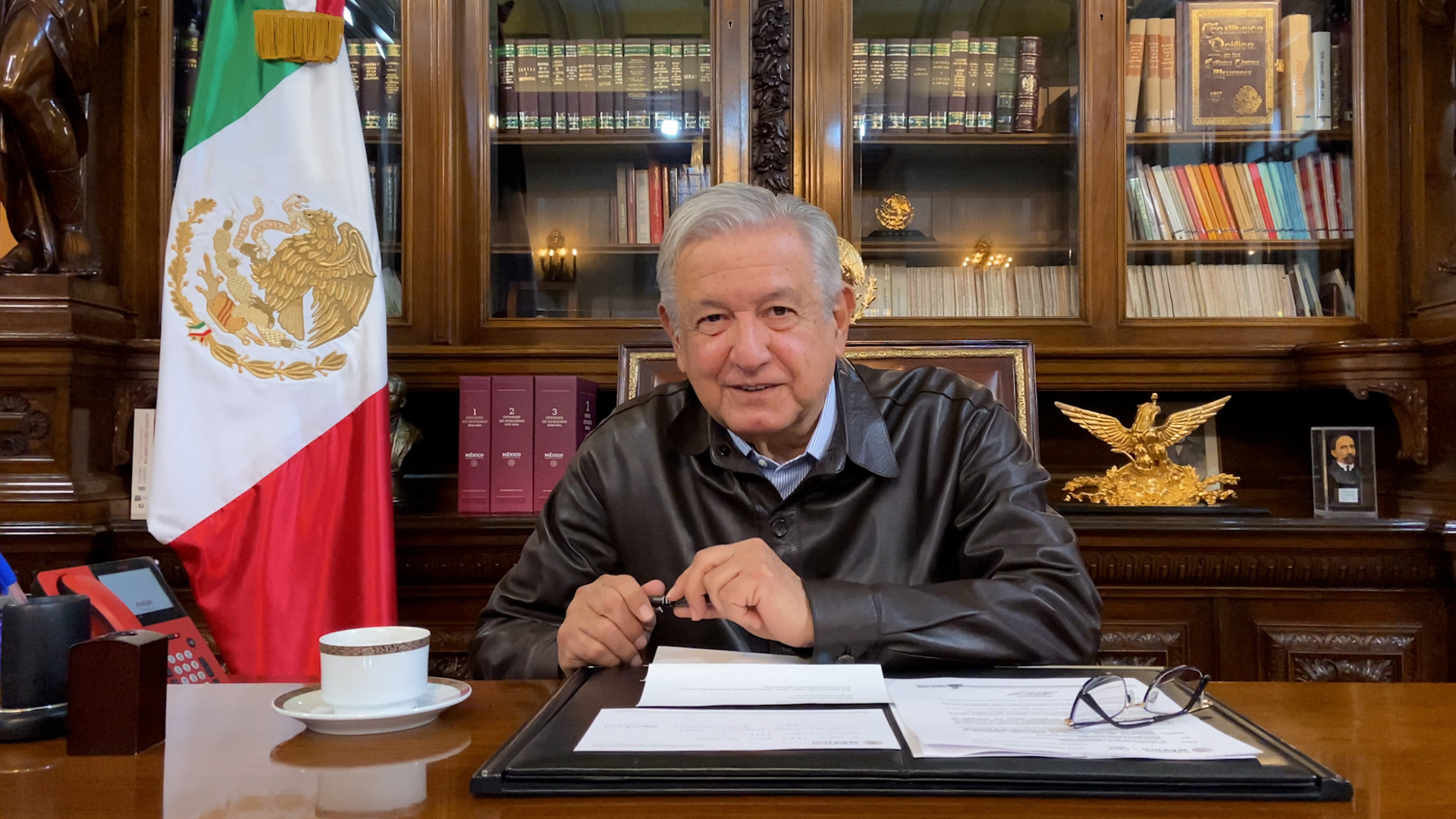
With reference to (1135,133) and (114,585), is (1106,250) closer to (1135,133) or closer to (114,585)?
(1135,133)

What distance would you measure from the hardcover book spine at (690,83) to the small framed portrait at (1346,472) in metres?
1.64

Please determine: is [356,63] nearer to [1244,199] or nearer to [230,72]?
[230,72]

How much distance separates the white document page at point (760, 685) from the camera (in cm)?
79

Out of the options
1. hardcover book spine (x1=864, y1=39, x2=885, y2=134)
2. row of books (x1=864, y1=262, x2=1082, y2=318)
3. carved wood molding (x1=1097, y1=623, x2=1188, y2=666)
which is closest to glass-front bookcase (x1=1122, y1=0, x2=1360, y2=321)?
row of books (x1=864, y1=262, x2=1082, y2=318)

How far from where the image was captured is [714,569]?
3.27 ft

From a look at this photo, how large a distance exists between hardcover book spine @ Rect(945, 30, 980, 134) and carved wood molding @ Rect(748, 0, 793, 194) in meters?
0.43

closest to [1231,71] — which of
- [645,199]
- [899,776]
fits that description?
[645,199]

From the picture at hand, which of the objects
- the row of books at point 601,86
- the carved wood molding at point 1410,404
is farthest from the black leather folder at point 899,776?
the row of books at point 601,86

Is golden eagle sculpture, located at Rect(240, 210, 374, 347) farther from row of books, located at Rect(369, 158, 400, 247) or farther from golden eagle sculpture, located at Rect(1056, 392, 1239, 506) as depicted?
golden eagle sculpture, located at Rect(1056, 392, 1239, 506)

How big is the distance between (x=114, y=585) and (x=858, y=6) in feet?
6.88

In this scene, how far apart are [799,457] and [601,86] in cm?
168

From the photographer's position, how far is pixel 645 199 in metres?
2.74

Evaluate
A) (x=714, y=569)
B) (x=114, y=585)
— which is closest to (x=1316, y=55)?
(x=714, y=569)

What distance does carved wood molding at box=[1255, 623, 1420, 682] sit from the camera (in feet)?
7.22
